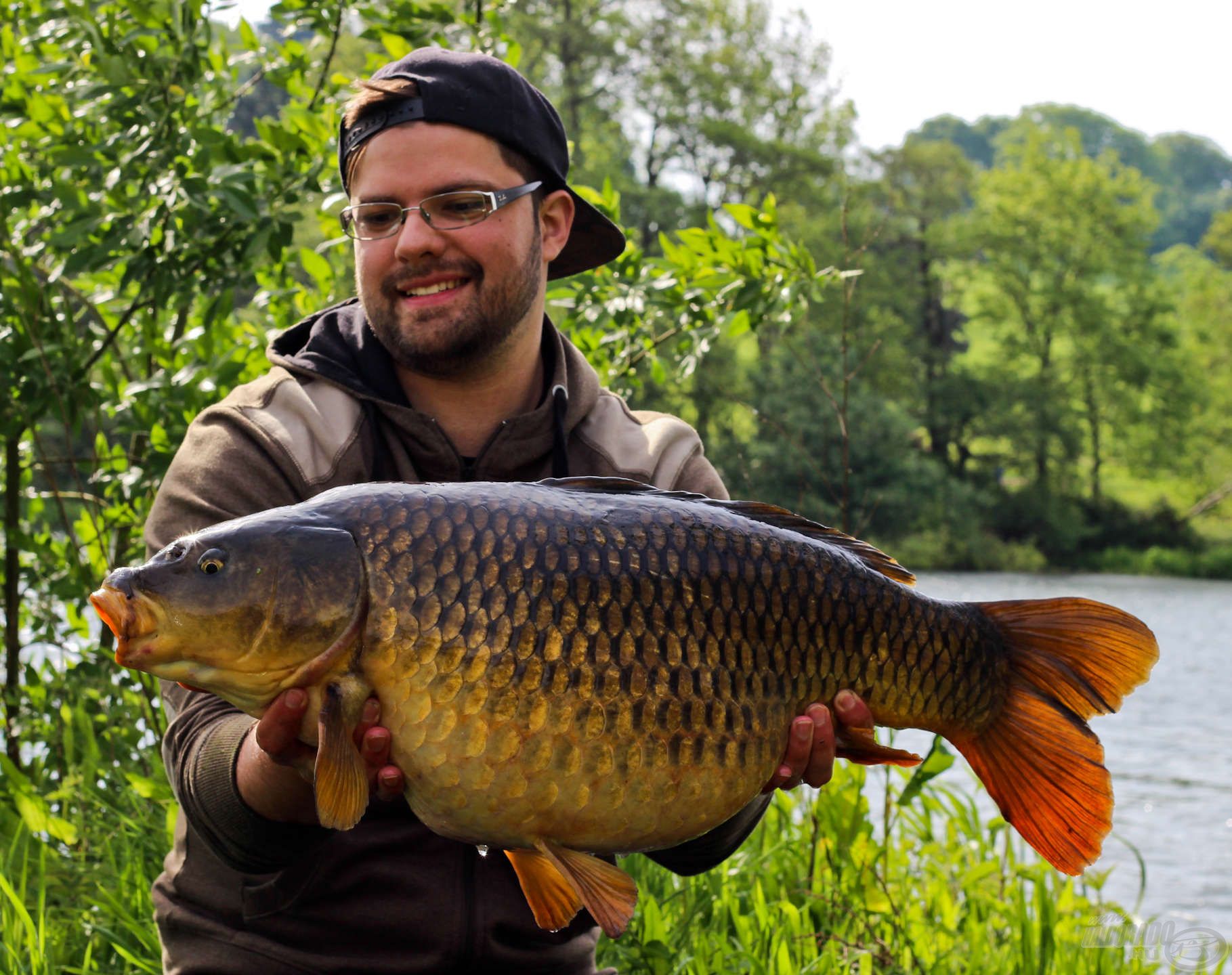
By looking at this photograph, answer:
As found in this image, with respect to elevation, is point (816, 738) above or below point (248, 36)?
below

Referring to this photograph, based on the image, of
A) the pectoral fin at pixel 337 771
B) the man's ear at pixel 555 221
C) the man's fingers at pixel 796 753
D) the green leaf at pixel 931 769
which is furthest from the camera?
the green leaf at pixel 931 769

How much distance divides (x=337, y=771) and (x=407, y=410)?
779 mm

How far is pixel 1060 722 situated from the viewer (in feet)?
5.34

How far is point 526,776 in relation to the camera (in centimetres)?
133

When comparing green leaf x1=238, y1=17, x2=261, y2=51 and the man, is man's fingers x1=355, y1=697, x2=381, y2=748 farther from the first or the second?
green leaf x1=238, y1=17, x2=261, y2=51

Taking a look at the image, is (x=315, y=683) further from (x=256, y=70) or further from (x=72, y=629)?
(x=256, y=70)

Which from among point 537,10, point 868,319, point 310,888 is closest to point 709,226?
point 310,888

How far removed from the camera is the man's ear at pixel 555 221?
224cm

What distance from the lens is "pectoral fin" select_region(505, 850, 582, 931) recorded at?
4.61ft

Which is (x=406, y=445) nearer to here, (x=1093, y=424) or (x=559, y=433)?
(x=559, y=433)

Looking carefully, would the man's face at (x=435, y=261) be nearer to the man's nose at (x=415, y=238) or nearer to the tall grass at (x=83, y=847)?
the man's nose at (x=415, y=238)

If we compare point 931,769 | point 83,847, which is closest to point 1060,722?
point 931,769

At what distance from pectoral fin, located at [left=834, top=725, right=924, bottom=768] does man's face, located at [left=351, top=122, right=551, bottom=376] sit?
2.75ft

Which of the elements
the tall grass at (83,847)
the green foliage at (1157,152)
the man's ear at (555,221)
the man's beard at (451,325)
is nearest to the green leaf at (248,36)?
the man's ear at (555,221)
